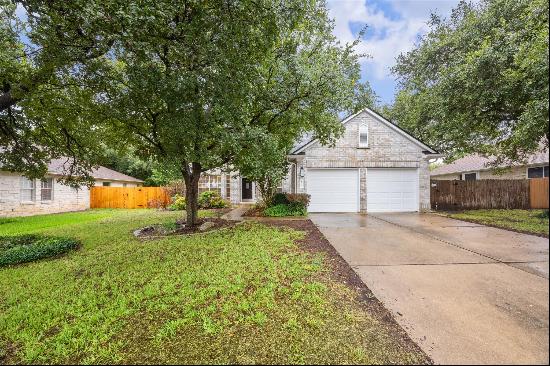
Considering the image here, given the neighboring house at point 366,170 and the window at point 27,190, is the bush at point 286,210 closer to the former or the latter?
the neighboring house at point 366,170

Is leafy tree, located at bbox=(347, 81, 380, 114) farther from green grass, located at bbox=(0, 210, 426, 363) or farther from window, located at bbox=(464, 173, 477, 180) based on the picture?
green grass, located at bbox=(0, 210, 426, 363)

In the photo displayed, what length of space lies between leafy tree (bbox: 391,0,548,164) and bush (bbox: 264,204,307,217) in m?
6.03

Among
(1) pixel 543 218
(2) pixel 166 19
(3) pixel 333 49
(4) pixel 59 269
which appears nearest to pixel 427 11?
(1) pixel 543 218

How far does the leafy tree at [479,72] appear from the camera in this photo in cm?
459

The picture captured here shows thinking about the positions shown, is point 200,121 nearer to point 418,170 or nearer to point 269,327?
point 269,327

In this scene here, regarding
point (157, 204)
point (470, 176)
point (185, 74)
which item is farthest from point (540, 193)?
point (157, 204)

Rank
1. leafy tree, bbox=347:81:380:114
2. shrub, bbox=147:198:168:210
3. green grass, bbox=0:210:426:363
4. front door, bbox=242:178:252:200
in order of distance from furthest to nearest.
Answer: front door, bbox=242:178:252:200, shrub, bbox=147:198:168:210, leafy tree, bbox=347:81:380:114, green grass, bbox=0:210:426:363

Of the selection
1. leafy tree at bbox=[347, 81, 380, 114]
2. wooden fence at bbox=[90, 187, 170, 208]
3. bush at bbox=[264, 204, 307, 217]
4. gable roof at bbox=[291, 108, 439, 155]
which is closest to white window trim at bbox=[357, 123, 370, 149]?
gable roof at bbox=[291, 108, 439, 155]

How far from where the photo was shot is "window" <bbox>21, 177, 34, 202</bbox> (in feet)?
45.5

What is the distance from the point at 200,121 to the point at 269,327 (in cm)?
Result: 390

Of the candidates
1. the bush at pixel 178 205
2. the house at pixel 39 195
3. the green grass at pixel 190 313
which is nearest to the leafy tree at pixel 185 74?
the green grass at pixel 190 313

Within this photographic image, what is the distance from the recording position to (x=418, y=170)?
41.2 feet

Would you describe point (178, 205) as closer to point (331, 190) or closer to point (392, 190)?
point (331, 190)

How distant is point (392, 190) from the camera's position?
1262cm
